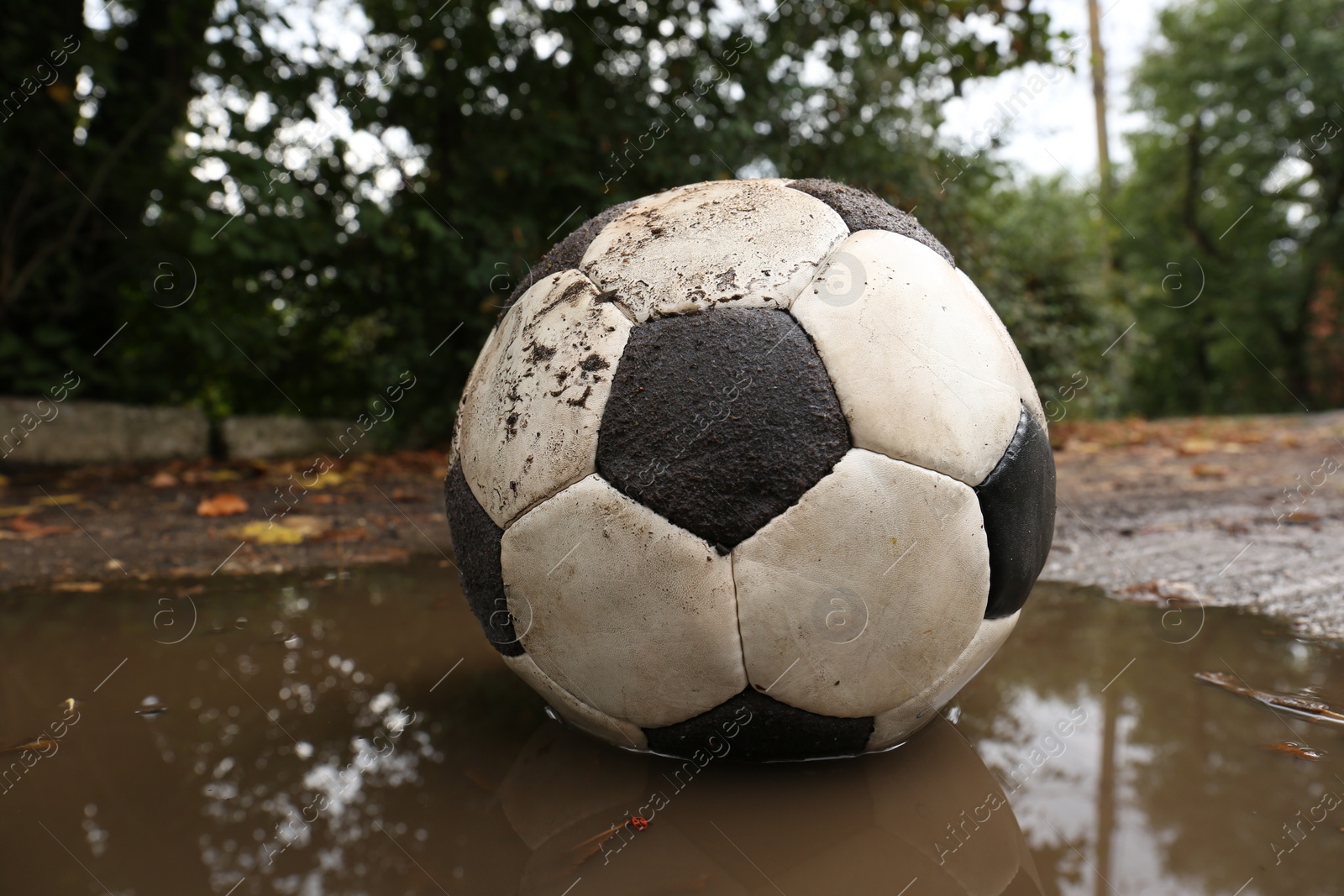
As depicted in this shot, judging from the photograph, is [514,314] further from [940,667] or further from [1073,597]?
[1073,597]

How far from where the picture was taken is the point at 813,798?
1.89 meters

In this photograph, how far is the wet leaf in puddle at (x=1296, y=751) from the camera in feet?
6.49

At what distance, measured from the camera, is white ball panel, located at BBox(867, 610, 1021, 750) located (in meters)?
1.98

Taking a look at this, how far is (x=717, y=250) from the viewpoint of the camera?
198 centimetres

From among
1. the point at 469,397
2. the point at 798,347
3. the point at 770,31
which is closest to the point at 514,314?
the point at 469,397

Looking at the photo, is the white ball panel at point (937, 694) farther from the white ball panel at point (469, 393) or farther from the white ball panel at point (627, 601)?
the white ball panel at point (469, 393)

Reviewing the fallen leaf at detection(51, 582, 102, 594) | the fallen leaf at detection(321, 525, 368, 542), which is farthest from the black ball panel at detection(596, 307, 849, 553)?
the fallen leaf at detection(321, 525, 368, 542)

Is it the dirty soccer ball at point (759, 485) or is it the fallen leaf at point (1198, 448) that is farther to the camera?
the fallen leaf at point (1198, 448)

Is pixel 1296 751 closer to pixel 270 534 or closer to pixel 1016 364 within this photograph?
pixel 1016 364

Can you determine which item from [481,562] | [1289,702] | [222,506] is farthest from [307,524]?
[1289,702]


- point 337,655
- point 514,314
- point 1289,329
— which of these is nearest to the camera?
point 514,314

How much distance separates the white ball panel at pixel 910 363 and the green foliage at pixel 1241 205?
44.4 ft

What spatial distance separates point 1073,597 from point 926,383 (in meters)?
1.84

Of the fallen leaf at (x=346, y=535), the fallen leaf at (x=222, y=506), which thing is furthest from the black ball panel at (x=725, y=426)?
the fallen leaf at (x=222, y=506)
